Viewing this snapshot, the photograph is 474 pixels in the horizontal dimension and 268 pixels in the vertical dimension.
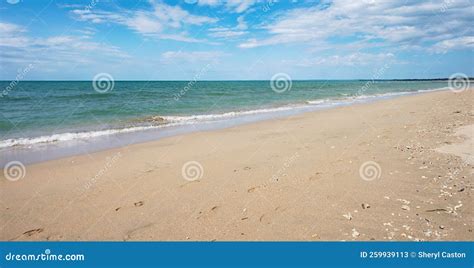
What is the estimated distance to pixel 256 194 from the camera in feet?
17.5

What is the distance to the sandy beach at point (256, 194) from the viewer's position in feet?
13.7

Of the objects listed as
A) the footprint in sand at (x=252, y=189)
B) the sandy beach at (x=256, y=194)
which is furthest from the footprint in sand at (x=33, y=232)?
the footprint in sand at (x=252, y=189)

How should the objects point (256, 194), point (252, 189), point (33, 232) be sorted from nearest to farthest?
point (33, 232) < point (256, 194) < point (252, 189)

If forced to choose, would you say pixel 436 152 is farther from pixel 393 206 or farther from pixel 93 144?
pixel 93 144

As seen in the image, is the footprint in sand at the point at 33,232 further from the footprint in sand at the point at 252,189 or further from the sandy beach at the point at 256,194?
the footprint in sand at the point at 252,189

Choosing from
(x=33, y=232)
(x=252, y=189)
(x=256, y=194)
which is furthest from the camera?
(x=252, y=189)

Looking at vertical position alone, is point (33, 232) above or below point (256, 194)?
below

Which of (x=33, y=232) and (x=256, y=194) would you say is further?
(x=256, y=194)

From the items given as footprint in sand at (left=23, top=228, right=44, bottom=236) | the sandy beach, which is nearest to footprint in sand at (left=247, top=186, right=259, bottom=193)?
the sandy beach

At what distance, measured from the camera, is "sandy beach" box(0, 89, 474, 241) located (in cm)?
418

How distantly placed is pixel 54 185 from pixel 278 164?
4687mm

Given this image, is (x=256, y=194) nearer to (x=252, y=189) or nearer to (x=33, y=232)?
(x=252, y=189)

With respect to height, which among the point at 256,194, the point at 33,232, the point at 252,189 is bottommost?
the point at 33,232

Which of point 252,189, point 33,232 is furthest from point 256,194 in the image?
point 33,232
